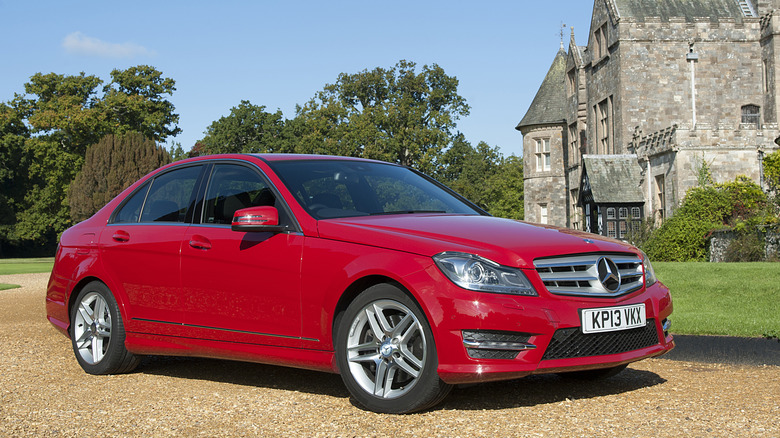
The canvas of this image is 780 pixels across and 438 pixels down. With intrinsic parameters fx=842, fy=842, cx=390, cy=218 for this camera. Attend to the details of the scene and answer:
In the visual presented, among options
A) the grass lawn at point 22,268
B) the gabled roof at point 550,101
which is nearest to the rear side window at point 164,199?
the grass lawn at point 22,268

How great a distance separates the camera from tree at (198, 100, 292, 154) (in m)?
71.8

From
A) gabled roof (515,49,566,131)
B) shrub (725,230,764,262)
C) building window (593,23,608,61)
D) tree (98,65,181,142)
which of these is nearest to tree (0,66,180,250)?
tree (98,65,181,142)

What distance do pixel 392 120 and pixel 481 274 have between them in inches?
2351

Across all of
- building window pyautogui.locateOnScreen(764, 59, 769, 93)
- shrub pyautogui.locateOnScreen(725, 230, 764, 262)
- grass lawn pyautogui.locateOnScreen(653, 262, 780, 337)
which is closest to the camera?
grass lawn pyautogui.locateOnScreen(653, 262, 780, 337)

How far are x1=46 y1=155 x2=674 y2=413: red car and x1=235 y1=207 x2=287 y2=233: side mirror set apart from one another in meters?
0.01

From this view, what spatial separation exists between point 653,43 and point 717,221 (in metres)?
11.6

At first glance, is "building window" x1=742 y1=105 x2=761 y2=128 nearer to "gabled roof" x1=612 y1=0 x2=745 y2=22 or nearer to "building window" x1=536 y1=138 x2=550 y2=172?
"gabled roof" x1=612 y1=0 x2=745 y2=22

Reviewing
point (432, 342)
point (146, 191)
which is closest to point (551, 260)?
point (432, 342)

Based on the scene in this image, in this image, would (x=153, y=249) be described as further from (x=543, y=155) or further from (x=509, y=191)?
(x=509, y=191)

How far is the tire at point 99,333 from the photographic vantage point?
22.0ft

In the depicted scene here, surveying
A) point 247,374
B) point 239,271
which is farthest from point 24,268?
point 239,271

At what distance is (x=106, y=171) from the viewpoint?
5662cm

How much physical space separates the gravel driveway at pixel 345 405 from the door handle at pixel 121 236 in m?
1.10

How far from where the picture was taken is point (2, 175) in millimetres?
69375
